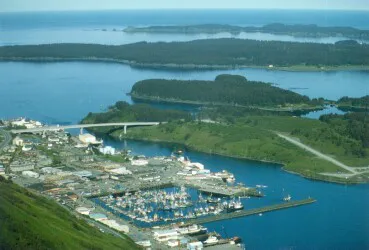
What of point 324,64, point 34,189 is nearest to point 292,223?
point 34,189

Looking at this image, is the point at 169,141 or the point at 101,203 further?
the point at 169,141

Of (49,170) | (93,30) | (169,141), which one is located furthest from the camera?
(93,30)

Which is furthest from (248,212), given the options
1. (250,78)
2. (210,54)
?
(210,54)

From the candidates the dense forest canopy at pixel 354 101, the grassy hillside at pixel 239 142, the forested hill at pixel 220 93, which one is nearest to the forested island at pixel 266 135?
the grassy hillside at pixel 239 142

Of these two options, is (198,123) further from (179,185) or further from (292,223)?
(292,223)

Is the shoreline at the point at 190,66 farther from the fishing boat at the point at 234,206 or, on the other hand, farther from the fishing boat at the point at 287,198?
the fishing boat at the point at 234,206

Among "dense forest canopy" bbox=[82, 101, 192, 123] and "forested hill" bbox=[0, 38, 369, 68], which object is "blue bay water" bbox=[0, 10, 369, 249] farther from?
"forested hill" bbox=[0, 38, 369, 68]

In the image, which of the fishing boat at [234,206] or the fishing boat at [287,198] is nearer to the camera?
the fishing boat at [234,206]

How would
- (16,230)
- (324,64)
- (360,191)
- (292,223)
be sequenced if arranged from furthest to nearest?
(324,64) → (360,191) → (292,223) → (16,230)
